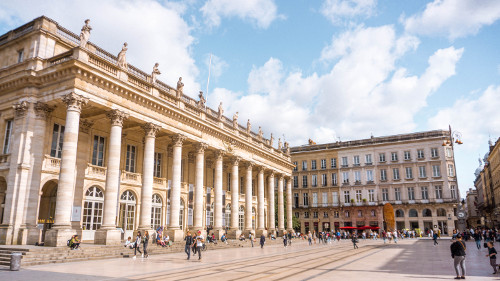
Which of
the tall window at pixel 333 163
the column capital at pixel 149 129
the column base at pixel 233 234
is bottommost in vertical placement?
the column base at pixel 233 234

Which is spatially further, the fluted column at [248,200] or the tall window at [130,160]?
the fluted column at [248,200]

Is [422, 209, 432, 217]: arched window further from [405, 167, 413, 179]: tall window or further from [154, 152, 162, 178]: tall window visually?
[154, 152, 162, 178]: tall window

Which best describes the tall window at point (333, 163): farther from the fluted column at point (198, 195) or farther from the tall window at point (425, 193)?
the fluted column at point (198, 195)

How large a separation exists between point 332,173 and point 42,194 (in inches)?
1992

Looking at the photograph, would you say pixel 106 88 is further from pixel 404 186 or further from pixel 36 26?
pixel 404 186

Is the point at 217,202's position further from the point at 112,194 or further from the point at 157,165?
the point at 112,194

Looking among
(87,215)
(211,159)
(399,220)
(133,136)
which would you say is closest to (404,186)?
(399,220)

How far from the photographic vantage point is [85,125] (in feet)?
79.4

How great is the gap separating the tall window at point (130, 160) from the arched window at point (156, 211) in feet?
10.4

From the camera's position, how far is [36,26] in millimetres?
21688

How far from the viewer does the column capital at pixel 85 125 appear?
78.6 ft

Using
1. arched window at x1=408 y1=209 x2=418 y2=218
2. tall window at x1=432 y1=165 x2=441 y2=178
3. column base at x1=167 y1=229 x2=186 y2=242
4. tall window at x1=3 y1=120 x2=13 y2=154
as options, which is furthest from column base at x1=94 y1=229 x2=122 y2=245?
tall window at x1=432 y1=165 x2=441 y2=178

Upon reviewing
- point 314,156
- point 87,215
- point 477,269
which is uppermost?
point 314,156

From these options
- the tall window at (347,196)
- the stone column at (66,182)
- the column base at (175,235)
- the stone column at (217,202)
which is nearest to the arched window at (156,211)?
the column base at (175,235)
